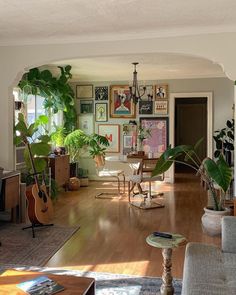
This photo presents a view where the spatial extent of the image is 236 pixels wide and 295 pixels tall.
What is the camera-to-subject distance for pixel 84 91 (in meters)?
8.43

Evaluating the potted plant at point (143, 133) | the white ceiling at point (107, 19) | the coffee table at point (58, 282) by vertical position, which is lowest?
the coffee table at point (58, 282)

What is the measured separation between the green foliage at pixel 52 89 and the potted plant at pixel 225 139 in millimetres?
3386

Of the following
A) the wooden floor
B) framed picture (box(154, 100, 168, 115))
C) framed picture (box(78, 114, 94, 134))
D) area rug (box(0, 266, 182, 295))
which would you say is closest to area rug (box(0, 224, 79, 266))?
the wooden floor

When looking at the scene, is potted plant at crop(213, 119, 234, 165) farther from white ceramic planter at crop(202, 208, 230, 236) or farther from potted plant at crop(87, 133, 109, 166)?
white ceramic planter at crop(202, 208, 230, 236)

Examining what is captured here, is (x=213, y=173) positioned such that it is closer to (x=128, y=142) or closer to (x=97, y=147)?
(x=97, y=147)

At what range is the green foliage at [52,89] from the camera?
5989mm

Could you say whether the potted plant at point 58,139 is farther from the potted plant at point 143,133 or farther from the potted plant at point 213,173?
the potted plant at point 213,173

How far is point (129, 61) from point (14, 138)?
9.18 feet

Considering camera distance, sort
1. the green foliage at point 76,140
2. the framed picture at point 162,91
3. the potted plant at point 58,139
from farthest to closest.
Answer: the framed picture at point 162,91
the green foliage at point 76,140
the potted plant at point 58,139

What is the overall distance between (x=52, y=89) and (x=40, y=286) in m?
5.13

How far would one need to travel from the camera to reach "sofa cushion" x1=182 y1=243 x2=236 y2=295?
1.91 metres

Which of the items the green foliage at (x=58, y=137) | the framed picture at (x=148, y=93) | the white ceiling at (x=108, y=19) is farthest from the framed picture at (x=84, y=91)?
the white ceiling at (x=108, y=19)

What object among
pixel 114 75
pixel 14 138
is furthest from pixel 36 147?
pixel 114 75

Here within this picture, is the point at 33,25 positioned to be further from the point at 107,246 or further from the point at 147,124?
the point at 147,124
